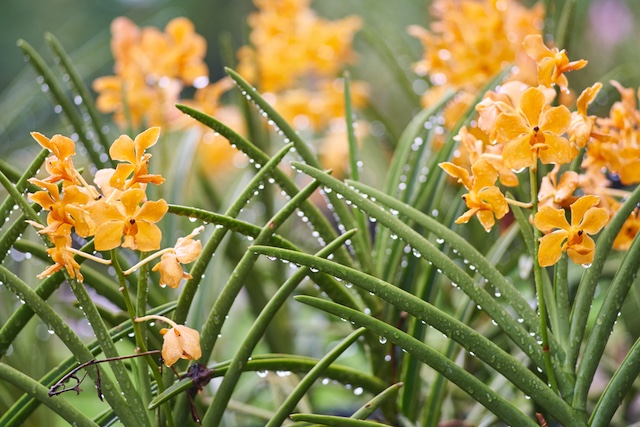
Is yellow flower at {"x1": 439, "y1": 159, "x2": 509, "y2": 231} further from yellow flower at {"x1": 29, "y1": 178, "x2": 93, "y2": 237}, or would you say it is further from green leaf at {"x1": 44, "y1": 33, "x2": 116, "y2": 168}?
green leaf at {"x1": 44, "y1": 33, "x2": 116, "y2": 168}

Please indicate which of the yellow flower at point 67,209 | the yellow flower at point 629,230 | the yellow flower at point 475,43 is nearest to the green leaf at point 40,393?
the yellow flower at point 67,209

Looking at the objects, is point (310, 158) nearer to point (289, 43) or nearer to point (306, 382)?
point (306, 382)

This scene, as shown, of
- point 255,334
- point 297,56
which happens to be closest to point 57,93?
point 255,334

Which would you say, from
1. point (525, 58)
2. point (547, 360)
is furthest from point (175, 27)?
point (547, 360)

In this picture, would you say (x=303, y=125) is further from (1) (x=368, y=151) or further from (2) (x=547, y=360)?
(2) (x=547, y=360)

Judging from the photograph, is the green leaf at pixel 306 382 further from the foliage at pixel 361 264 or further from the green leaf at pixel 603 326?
the green leaf at pixel 603 326
